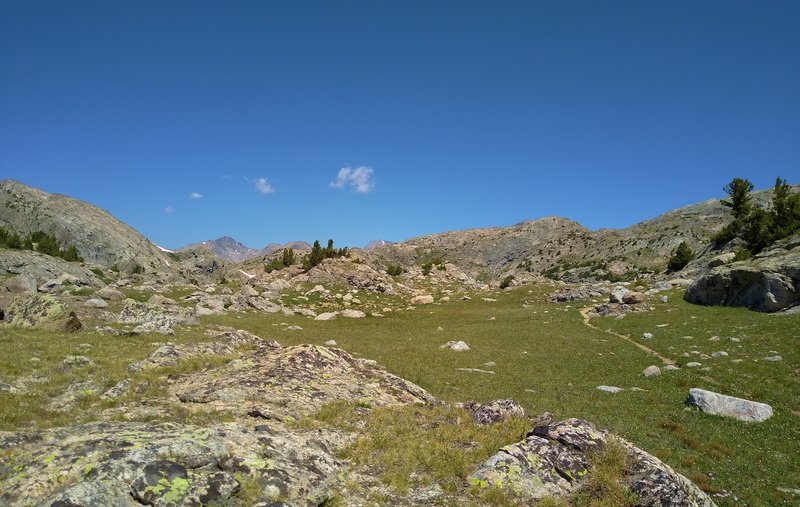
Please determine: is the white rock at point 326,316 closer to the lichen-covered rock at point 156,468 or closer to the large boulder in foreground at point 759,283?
the lichen-covered rock at point 156,468

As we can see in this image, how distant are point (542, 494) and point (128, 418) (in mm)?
15838

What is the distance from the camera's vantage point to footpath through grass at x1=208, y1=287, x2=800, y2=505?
18.0 meters

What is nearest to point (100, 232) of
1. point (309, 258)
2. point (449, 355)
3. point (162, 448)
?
point (309, 258)

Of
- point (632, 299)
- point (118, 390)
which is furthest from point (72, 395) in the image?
point (632, 299)

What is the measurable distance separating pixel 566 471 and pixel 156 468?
12203 mm

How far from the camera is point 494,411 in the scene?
2009 cm

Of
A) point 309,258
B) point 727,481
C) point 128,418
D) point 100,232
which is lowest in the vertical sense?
point 727,481

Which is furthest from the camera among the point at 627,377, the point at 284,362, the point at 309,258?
the point at 309,258

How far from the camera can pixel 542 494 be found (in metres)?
→ 12.7

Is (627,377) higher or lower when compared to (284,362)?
lower

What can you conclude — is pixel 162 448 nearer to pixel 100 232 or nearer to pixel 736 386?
pixel 736 386

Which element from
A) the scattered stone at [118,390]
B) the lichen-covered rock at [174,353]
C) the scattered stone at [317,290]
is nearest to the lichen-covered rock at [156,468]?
the scattered stone at [118,390]

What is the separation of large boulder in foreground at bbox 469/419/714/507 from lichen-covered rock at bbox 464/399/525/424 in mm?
4493

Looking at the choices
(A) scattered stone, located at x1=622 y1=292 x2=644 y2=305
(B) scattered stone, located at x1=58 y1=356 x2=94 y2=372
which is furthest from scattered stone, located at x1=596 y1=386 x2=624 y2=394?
(A) scattered stone, located at x1=622 y1=292 x2=644 y2=305
